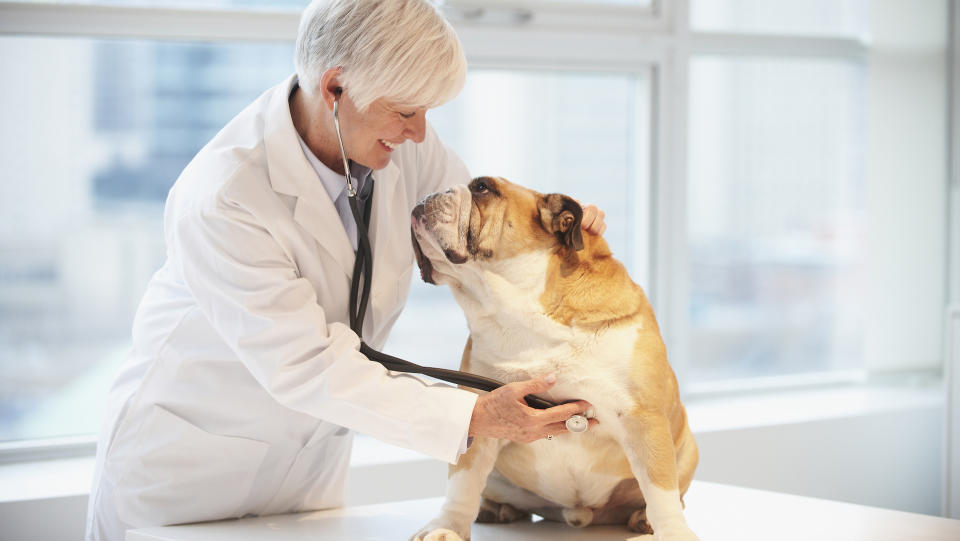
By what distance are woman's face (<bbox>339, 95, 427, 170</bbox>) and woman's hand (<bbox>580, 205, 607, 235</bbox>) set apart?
30cm

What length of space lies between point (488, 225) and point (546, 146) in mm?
1660

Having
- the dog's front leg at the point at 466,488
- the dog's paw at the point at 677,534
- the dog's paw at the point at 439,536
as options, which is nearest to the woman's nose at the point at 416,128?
the dog's front leg at the point at 466,488

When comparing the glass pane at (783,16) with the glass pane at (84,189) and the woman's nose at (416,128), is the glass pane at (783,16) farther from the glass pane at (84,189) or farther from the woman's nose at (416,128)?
the woman's nose at (416,128)

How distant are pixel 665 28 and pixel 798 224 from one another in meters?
0.93

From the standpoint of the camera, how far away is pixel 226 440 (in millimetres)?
1543

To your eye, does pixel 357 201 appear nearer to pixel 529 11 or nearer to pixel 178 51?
pixel 178 51

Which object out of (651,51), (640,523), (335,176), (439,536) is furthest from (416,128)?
(651,51)

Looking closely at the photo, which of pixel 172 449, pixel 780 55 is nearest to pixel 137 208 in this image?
pixel 172 449

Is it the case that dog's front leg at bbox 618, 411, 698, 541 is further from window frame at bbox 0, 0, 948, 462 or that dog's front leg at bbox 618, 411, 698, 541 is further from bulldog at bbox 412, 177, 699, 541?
window frame at bbox 0, 0, 948, 462

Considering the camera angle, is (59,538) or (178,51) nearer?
(59,538)

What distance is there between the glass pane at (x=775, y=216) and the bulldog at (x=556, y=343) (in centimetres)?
189

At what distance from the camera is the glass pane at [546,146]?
293 centimetres

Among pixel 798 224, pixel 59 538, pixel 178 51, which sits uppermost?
pixel 178 51

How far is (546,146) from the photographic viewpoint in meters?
3.04
